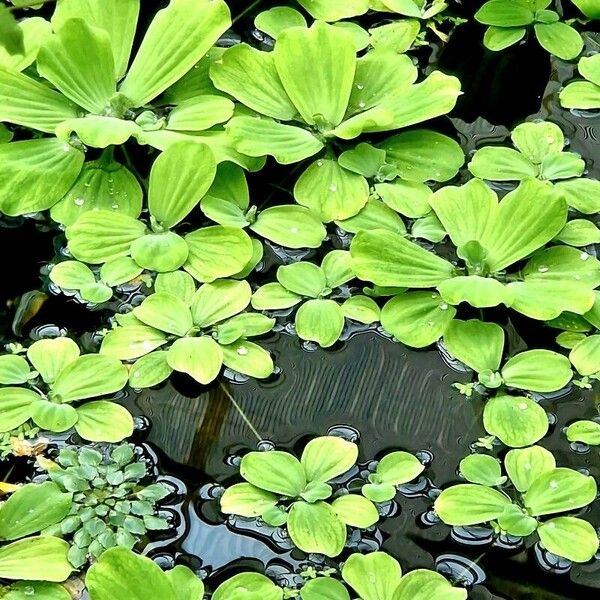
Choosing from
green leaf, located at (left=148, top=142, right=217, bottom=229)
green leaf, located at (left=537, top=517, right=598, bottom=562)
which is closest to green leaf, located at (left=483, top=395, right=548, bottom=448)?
green leaf, located at (left=537, top=517, right=598, bottom=562)

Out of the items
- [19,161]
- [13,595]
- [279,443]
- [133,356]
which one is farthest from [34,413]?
[19,161]

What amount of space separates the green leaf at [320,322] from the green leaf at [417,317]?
101 millimetres

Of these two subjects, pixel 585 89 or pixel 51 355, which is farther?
pixel 585 89

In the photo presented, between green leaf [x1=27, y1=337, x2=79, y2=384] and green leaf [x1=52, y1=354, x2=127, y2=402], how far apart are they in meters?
0.02

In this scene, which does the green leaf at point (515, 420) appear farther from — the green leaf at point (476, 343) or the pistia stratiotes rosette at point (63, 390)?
the pistia stratiotes rosette at point (63, 390)

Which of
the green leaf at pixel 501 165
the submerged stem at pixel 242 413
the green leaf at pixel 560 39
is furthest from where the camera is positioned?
the green leaf at pixel 560 39

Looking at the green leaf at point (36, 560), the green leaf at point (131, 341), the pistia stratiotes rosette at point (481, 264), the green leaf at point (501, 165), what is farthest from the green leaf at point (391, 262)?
the green leaf at point (36, 560)

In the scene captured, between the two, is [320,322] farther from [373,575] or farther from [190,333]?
[373,575]

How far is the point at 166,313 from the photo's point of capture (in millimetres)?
1961

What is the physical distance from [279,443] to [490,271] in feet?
2.05

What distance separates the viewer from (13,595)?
1600 mm

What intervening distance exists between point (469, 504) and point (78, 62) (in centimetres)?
136

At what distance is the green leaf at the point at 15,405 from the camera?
1.80 m

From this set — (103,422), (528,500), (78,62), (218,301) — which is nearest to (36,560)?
(103,422)
